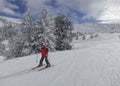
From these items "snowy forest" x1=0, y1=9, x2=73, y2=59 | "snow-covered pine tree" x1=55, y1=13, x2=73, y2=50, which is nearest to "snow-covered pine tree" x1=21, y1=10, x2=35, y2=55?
"snowy forest" x1=0, y1=9, x2=73, y2=59

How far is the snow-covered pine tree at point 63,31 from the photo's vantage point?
5069cm

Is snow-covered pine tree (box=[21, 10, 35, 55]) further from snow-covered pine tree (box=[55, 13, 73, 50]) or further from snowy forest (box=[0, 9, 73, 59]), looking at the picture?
snow-covered pine tree (box=[55, 13, 73, 50])

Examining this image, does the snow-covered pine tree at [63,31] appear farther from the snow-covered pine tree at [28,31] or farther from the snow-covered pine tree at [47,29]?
the snow-covered pine tree at [28,31]

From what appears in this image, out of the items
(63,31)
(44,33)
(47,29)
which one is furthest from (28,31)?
(63,31)

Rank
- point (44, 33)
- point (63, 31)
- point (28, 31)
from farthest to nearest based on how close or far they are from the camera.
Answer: point (63, 31)
point (28, 31)
point (44, 33)

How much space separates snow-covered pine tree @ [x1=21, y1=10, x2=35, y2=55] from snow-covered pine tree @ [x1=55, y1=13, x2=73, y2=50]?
21.0 ft

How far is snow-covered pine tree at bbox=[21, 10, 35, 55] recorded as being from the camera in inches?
1922

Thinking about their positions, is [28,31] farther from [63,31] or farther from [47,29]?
[63,31]

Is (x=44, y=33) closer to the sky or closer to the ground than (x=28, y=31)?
closer to the ground

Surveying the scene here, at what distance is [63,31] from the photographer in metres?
51.9

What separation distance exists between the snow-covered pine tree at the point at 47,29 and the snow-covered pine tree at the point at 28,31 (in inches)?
100

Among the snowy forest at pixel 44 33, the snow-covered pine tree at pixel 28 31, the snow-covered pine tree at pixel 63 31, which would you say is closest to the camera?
the snowy forest at pixel 44 33

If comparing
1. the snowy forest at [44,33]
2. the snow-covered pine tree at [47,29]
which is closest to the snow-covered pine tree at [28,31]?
the snowy forest at [44,33]

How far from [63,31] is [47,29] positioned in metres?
4.93
